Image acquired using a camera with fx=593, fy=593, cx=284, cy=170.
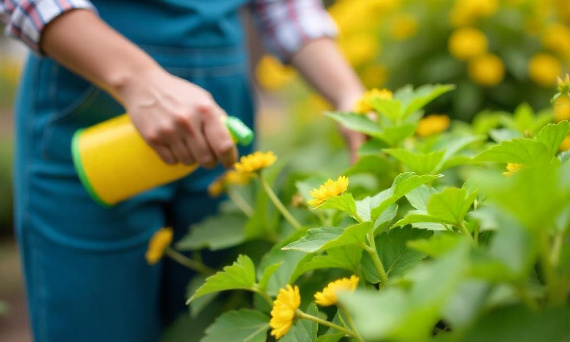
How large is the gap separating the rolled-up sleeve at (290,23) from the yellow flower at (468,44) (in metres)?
0.72

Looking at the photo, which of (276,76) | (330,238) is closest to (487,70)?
(276,76)

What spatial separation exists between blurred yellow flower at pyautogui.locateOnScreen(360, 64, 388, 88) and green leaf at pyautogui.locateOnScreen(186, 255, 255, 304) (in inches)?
61.0

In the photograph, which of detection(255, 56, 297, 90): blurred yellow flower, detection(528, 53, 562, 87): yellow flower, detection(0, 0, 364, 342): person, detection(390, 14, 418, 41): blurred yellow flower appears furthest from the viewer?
detection(255, 56, 297, 90): blurred yellow flower

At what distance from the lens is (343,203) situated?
0.60 metres

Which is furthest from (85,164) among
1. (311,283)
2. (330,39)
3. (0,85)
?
(0,85)

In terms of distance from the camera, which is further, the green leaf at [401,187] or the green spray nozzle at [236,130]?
the green spray nozzle at [236,130]

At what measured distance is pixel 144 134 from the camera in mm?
790

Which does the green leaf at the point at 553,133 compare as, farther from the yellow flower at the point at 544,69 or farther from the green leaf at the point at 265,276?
the yellow flower at the point at 544,69

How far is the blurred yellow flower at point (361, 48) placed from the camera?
82.4 inches

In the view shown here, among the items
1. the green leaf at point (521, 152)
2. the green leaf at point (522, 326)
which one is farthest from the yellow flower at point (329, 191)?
the green leaf at point (522, 326)

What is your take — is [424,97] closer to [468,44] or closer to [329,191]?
[329,191]

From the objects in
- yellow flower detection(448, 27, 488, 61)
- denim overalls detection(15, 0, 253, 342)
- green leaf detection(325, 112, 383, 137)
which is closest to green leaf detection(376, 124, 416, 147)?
green leaf detection(325, 112, 383, 137)

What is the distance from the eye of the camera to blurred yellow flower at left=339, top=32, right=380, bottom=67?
6.87ft

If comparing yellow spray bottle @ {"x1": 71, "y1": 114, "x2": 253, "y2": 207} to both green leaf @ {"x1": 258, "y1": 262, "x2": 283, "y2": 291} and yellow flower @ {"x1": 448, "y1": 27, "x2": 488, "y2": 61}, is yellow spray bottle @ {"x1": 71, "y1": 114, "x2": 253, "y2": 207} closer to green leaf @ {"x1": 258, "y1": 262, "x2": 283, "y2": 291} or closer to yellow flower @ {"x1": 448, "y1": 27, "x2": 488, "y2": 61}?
green leaf @ {"x1": 258, "y1": 262, "x2": 283, "y2": 291}
